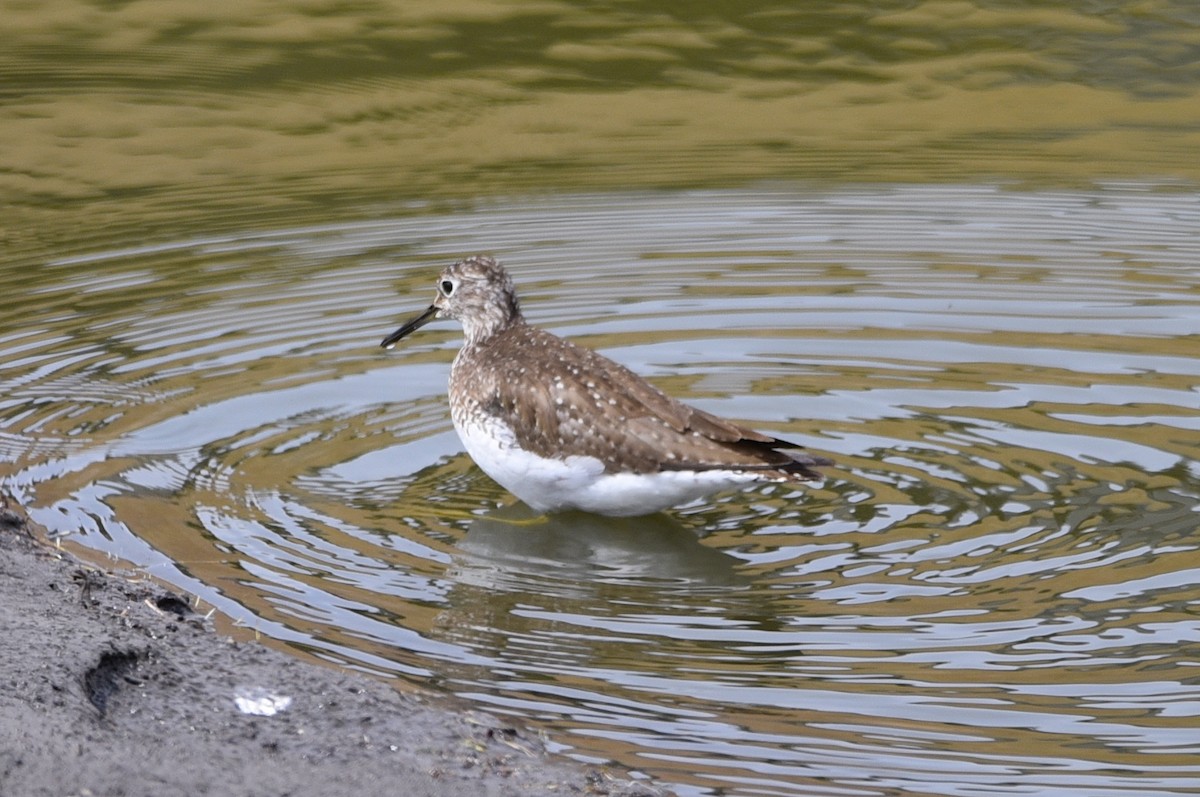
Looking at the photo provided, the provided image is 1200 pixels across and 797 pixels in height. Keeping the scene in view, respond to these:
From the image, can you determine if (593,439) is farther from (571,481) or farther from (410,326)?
(410,326)

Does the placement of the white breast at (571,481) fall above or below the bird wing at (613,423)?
below

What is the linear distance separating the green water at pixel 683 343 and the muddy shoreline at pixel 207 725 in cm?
39

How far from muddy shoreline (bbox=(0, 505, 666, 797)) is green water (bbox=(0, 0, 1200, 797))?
1.27ft

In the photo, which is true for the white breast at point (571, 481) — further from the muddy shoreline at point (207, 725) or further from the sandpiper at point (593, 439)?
the muddy shoreline at point (207, 725)

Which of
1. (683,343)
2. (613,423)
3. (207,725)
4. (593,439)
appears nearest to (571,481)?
(593,439)

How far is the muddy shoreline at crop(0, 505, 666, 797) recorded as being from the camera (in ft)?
17.0

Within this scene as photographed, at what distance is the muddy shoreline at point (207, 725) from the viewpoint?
5172mm

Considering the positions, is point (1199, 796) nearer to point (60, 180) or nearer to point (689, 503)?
point (689, 503)

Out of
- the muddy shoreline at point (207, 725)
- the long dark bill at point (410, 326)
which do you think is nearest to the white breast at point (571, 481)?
the long dark bill at point (410, 326)

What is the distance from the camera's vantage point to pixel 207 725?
5.63 meters

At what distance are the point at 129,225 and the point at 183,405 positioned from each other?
3.51m

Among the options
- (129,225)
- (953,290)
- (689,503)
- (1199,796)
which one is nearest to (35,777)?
(1199,796)

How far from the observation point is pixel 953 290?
438 inches

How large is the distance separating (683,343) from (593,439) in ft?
7.53
